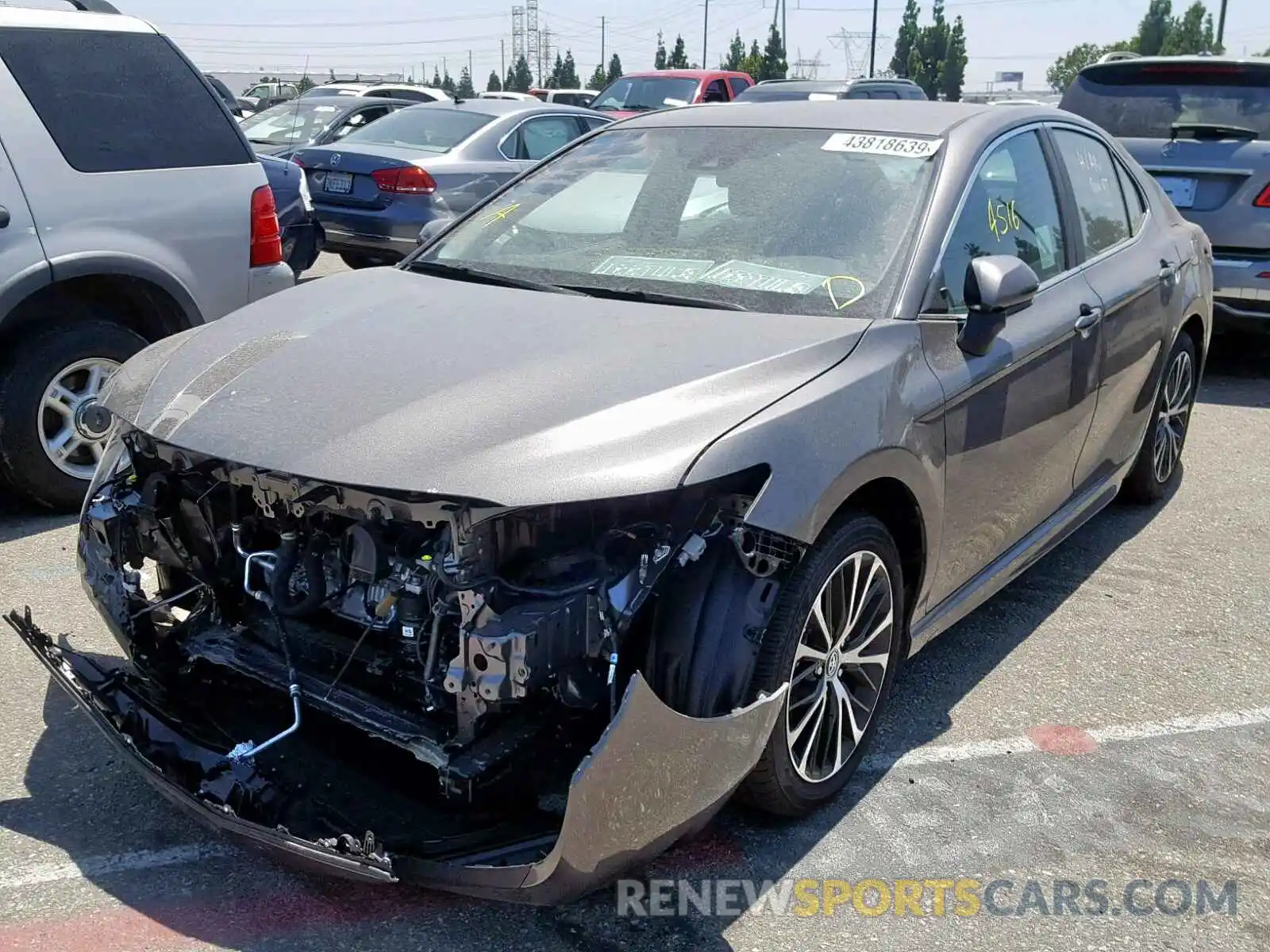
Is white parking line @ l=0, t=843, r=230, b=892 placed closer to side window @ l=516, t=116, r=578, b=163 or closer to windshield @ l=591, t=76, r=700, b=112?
side window @ l=516, t=116, r=578, b=163

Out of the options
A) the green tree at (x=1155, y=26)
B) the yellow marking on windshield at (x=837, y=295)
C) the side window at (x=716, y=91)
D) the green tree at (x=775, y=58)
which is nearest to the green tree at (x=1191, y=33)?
the green tree at (x=1155, y=26)

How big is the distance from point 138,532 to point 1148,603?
357 centimetres

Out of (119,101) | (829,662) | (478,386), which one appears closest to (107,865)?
(478,386)

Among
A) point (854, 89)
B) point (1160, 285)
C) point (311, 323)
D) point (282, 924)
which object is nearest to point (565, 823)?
point (282, 924)

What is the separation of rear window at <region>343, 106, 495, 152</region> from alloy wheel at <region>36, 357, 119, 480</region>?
19.2ft

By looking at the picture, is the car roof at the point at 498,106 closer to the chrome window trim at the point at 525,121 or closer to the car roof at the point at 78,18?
the chrome window trim at the point at 525,121

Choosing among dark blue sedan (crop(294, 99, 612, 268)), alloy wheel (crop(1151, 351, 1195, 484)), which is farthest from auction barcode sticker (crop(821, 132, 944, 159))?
dark blue sedan (crop(294, 99, 612, 268))

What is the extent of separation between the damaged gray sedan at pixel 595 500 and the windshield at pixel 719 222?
13 millimetres

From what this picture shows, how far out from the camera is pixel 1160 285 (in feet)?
16.1

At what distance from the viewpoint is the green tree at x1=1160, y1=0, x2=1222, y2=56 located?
61191 millimetres

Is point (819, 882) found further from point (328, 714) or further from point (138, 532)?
point (138, 532)

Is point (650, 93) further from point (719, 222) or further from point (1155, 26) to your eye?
point (1155, 26)

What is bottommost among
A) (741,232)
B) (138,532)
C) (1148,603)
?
(1148,603)

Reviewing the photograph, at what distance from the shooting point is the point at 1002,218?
3902 mm
